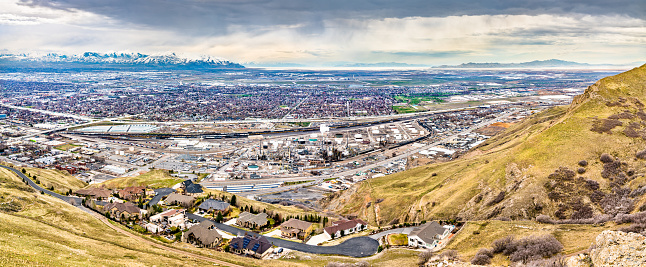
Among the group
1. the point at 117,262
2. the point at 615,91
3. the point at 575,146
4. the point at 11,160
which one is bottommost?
the point at 11,160

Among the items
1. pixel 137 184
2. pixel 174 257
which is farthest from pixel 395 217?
pixel 137 184

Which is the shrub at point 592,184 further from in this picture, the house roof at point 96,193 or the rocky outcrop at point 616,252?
the house roof at point 96,193

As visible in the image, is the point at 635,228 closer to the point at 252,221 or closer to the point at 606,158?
the point at 606,158

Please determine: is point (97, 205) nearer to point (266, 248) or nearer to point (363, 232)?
point (266, 248)

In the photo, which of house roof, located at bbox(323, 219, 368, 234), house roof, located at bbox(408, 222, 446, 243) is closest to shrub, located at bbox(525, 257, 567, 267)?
house roof, located at bbox(408, 222, 446, 243)

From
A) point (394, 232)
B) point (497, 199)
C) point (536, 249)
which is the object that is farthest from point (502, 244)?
point (497, 199)

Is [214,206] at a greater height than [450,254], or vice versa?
[450,254]
